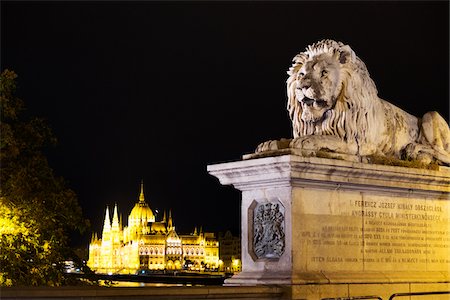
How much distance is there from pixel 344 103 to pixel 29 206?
8147 mm

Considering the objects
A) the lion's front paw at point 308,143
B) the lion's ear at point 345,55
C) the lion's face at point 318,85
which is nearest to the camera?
the lion's front paw at point 308,143

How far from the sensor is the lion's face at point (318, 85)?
14359 millimetres

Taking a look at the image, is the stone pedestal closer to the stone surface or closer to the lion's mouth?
the stone surface

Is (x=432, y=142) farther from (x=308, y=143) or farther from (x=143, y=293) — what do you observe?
(x=143, y=293)

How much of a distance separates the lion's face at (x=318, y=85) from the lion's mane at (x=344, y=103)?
0.27ft

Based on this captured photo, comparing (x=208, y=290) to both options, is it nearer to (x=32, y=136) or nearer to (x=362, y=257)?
(x=362, y=257)

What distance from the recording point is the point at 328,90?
14.4 m

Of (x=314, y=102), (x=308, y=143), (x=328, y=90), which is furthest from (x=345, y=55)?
(x=308, y=143)

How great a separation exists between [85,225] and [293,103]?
836 cm

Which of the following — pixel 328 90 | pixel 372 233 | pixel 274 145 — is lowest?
pixel 372 233

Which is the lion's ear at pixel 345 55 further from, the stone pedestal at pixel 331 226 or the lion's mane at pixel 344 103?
the stone pedestal at pixel 331 226

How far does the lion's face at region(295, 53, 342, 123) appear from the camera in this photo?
14359 mm

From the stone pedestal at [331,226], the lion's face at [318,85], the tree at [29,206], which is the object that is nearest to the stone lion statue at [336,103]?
the lion's face at [318,85]

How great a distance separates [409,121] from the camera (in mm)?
16156
